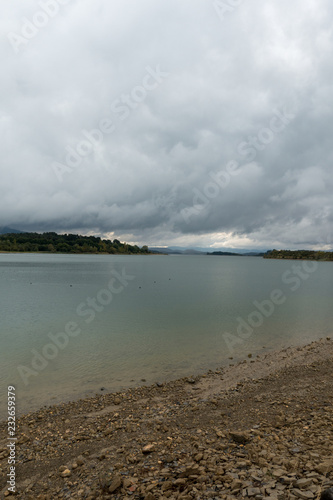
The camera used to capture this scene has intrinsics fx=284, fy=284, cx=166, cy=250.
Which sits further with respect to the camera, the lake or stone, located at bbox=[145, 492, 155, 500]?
the lake

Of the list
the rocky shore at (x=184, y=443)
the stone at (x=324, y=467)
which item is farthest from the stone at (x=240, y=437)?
the stone at (x=324, y=467)

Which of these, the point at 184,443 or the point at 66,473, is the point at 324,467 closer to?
the point at 184,443

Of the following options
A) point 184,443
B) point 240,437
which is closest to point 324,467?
point 240,437

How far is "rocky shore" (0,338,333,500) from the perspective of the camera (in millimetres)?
6031

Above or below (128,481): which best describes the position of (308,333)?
below

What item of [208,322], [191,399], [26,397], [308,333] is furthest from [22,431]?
[308,333]

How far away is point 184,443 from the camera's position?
8.03 metres

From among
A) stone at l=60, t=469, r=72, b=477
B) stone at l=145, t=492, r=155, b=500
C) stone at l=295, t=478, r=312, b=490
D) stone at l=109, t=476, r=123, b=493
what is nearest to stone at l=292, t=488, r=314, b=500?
stone at l=295, t=478, r=312, b=490

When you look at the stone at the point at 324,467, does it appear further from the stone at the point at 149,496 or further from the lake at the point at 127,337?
the lake at the point at 127,337

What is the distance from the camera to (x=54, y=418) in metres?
10.9

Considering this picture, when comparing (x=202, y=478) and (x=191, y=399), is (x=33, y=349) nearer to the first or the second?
(x=191, y=399)

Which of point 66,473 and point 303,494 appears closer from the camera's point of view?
point 303,494

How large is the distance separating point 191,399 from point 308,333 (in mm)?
17964

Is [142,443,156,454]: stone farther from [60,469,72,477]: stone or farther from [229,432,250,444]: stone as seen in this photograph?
[229,432,250,444]: stone
